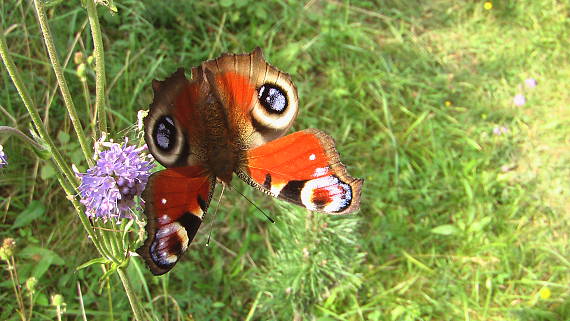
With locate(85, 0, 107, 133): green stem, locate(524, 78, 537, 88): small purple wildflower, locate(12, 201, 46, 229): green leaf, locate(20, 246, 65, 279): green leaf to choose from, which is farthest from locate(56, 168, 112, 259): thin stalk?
locate(524, 78, 537, 88): small purple wildflower

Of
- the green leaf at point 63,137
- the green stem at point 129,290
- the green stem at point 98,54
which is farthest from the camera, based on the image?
the green leaf at point 63,137

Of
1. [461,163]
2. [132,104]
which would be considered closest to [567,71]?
[461,163]

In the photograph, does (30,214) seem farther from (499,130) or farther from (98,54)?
(499,130)

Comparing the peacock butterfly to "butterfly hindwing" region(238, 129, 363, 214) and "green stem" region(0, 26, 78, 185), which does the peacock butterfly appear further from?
"green stem" region(0, 26, 78, 185)

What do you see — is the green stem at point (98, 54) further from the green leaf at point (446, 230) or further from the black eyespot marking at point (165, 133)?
the green leaf at point (446, 230)

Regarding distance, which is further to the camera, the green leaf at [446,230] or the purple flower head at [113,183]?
the green leaf at [446,230]

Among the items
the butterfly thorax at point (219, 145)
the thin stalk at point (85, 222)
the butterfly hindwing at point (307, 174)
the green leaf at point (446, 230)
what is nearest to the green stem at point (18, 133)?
the thin stalk at point (85, 222)
